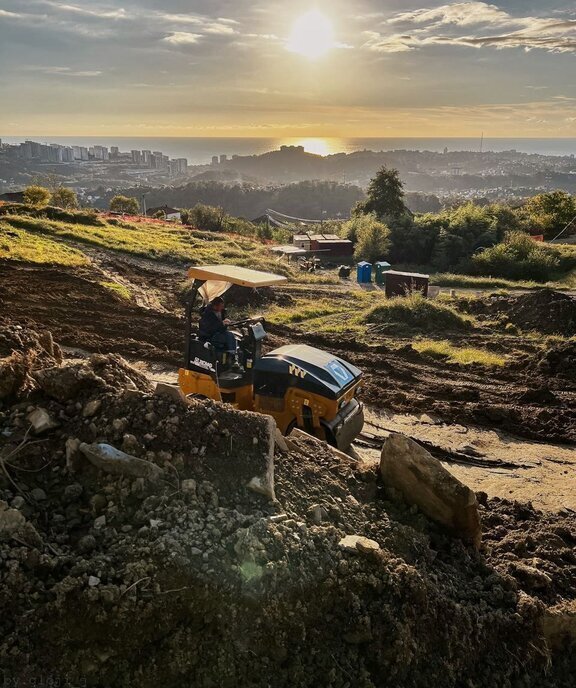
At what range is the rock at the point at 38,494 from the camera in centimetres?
451

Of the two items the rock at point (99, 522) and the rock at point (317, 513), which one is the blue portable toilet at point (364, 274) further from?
the rock at point (99, 522)

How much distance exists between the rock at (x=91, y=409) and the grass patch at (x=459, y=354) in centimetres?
1176

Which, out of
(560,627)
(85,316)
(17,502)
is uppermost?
(17,502)

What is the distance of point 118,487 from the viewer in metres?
4.57

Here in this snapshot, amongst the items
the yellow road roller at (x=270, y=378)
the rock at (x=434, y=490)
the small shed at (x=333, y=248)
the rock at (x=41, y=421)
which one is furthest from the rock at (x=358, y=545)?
the small shed at (x=333, y=248)

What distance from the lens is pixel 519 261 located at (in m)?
35.2

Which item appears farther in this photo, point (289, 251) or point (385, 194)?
point (385, 194)

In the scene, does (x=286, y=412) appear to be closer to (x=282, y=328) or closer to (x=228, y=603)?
(x=228, y=603)

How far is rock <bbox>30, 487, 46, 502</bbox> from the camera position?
4512mm

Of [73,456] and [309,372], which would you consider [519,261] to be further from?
[73,456]

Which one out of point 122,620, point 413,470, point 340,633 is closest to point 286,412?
point 413,470

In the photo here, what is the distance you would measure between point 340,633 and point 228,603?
85 centimetres

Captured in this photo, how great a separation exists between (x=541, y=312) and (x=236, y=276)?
1468 centimetres

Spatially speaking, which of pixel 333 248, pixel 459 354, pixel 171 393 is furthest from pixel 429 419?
pixel 333 248
